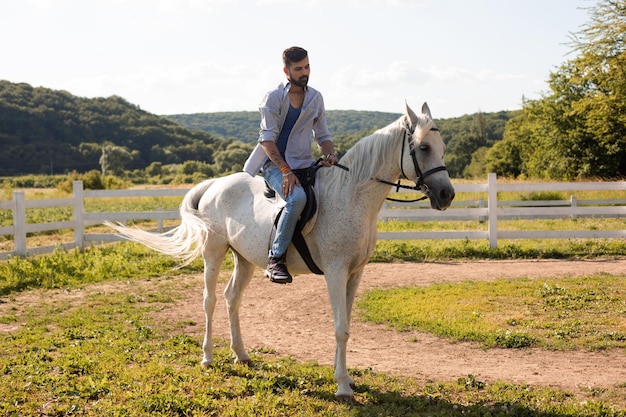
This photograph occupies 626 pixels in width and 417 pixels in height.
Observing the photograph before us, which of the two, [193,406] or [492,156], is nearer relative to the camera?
[193,406]

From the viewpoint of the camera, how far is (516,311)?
7453mm

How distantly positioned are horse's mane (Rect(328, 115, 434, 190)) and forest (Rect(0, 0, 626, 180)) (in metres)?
16.5

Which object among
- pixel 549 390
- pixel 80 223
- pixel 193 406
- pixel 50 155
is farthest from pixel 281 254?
pixel 50 155

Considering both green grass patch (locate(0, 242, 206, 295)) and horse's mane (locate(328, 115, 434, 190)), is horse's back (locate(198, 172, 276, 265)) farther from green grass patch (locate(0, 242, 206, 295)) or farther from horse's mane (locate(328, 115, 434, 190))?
green grass patch (locate(0, 242, 206, 295))

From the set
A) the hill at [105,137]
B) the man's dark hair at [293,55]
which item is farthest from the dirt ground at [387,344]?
the hill at [105,137]

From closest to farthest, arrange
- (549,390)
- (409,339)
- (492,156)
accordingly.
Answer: (549,390) < (409,339) < (492,156)

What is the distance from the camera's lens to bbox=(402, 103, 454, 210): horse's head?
172 inches

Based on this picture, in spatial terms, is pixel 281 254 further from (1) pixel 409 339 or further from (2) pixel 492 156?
(2) pixel 492 156

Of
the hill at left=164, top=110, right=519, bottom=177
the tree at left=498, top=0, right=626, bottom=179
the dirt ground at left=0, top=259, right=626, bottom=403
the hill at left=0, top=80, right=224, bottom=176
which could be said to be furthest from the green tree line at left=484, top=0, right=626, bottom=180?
the hill at left=0, top=80, right=224, bottom=176

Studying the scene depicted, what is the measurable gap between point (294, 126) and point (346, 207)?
0.82 m

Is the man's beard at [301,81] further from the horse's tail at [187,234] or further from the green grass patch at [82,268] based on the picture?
the green grass patch at [82,268]

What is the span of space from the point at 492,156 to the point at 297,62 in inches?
2320

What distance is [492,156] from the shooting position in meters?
60.6

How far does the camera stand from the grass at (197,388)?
4324 mm
